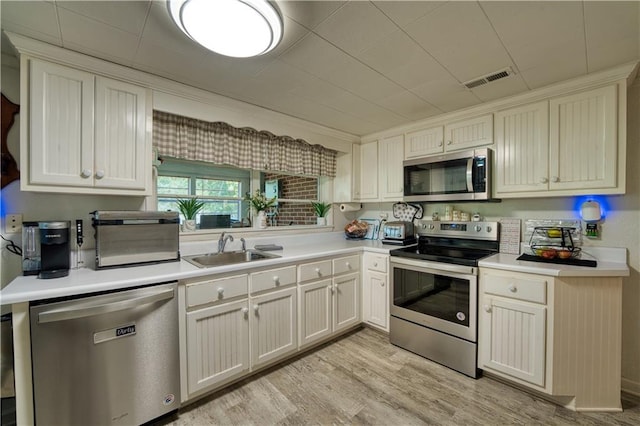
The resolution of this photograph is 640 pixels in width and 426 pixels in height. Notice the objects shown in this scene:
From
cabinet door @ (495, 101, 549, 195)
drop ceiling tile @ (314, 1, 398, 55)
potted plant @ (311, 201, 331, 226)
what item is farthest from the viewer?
potted plant @ (311, 201, 331, 226)

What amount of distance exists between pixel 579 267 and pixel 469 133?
1388 millimetres

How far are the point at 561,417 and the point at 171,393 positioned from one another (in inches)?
96.0

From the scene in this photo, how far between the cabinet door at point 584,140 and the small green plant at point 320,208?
2219 mm

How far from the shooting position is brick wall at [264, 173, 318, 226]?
3330 mm

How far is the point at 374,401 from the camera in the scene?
1.84 m

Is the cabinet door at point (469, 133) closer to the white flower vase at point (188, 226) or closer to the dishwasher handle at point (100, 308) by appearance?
the white flower vase at point (188, 226)

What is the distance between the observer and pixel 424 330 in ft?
7.72

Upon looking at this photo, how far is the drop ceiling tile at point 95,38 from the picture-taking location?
1.41 metres

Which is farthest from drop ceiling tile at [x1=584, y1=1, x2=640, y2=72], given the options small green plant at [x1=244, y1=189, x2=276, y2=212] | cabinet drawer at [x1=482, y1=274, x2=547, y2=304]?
small green plant at [x1=244, y1=189, x2=276, y2=212]

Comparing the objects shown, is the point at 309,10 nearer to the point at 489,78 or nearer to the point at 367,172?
the point at 489,78

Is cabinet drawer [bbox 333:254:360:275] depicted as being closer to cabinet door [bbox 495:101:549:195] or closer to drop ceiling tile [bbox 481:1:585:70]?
cabinet door [bbox 495:101:549:195]

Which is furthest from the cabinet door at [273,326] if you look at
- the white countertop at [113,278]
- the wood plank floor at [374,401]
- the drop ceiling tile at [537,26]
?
the drop ceiling tile at [537,26]

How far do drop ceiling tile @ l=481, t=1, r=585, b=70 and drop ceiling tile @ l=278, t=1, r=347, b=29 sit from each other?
727 millimetres

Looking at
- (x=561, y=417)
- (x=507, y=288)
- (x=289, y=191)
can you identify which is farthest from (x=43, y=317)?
(x=561, y=417)
